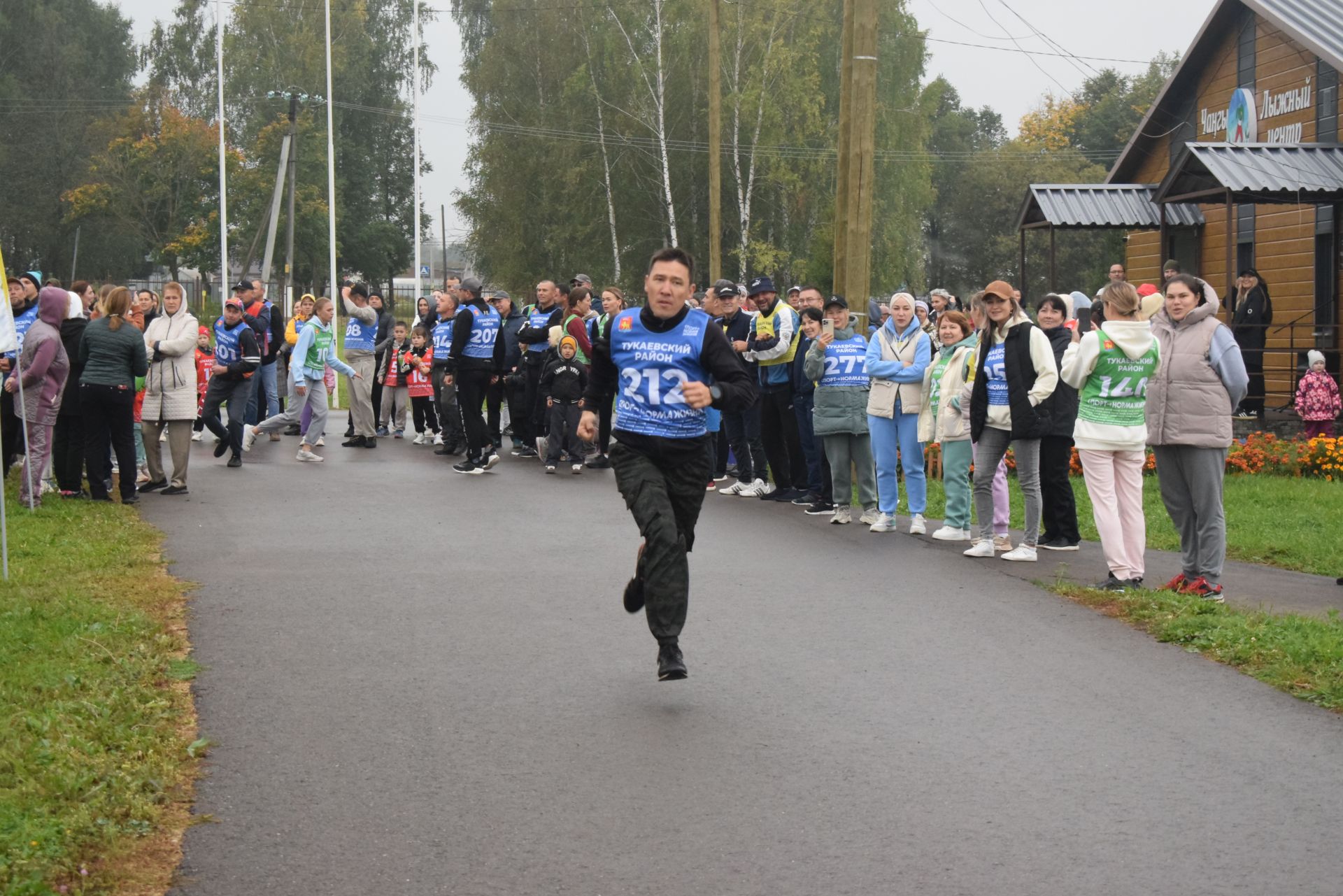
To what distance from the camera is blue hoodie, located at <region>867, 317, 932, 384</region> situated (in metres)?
13.1

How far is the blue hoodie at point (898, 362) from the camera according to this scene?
13.1 m

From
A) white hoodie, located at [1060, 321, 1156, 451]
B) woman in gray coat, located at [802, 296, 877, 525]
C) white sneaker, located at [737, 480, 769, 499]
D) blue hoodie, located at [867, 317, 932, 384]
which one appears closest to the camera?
white hoodie, located at [1060, 321, 1156, 451]

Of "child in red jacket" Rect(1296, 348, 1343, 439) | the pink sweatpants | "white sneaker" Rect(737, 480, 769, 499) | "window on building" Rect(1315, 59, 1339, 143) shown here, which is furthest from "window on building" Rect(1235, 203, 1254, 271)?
the pink sweatpants

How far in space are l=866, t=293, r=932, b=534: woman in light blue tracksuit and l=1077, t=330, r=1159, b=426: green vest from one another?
2.85 m

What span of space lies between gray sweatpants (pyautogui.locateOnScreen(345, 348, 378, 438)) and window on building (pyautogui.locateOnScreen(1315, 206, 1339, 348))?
14.7 meters

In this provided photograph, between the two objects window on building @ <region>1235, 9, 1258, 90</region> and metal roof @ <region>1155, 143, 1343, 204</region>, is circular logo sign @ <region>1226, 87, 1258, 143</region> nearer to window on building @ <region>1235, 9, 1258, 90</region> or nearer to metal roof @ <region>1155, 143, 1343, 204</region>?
window on building @ <region>1235, 9, 1258, 90</region>

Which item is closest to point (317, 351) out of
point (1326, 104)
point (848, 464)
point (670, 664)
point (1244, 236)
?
point (848, 464)

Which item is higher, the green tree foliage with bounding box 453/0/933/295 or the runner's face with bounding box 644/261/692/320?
Result: the green tree foliage with bounding box 453/0/933/295

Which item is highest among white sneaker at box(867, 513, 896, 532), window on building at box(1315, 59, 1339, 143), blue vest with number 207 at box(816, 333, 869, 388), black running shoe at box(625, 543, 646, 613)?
window on building at box(1315, 59, 1339, 143)

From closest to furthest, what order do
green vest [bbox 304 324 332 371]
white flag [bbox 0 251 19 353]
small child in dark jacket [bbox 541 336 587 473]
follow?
white flag [bbox 0 251 19 353], small child in dark jacket [bbox 541 336 587 473], green vest [bbox 304 324 332 371]

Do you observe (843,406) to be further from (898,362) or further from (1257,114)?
(1257,114)

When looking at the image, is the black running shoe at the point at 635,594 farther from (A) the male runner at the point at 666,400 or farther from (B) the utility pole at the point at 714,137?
(B) the utility pole at the point at 714,137

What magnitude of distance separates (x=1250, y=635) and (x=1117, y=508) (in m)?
1.99

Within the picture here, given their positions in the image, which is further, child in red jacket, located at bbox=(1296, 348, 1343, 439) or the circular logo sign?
the circular logo sign
